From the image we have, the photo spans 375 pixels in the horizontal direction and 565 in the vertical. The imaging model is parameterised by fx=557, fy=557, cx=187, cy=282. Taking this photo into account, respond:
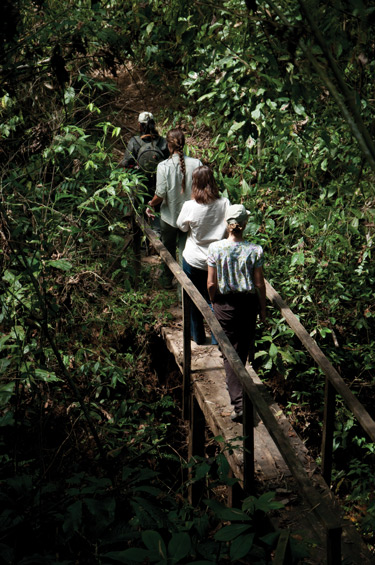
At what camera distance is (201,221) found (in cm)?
496

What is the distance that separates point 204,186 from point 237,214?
83cm

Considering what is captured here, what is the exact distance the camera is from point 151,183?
21.0 feet

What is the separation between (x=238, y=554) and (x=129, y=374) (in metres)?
4.55

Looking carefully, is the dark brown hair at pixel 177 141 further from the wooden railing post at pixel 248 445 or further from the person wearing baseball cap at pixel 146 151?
the wooden railing post at pixel 248 445

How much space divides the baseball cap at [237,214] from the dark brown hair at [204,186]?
73 centimetres

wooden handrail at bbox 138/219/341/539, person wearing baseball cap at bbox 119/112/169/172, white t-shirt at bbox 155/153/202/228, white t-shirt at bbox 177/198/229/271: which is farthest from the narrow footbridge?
person wearing baseball cap at bbox 119/112/169/172

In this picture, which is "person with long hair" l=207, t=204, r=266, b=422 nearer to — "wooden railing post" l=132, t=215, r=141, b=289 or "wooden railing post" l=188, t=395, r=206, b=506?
"wooden railing post" l=188, t=395, r=206, b=506

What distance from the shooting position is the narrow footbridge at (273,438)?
117 inches

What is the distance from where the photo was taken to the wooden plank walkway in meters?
3.59

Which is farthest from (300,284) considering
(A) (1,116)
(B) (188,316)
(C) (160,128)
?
(C) (160,128)

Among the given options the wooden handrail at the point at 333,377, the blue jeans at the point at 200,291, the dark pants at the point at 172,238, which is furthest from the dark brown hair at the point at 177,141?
the wooden handrail at the point at 333,377

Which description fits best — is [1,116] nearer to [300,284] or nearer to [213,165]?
[213,165]

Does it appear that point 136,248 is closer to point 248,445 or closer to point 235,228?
point 235,228

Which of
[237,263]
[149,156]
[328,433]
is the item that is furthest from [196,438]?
[149,156]
